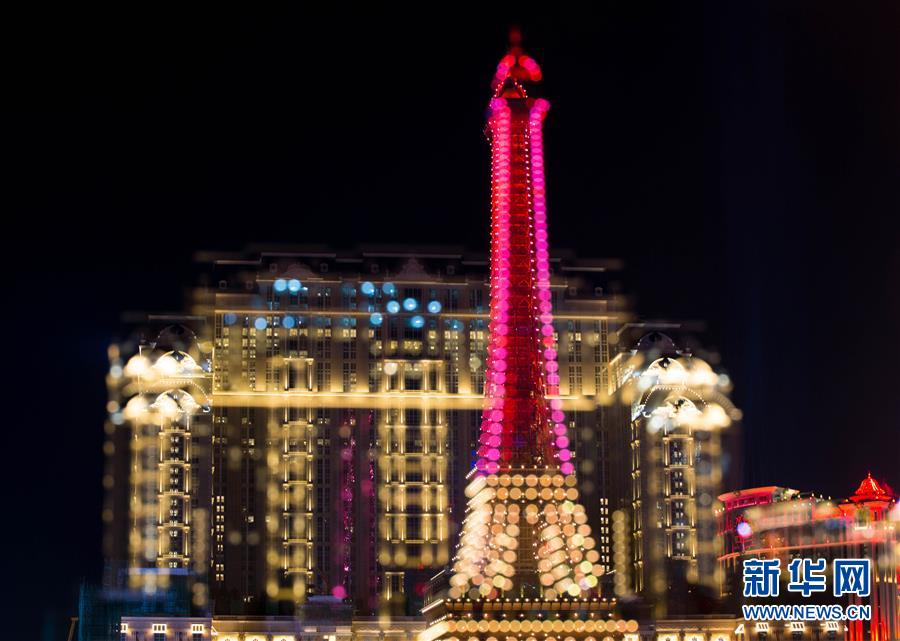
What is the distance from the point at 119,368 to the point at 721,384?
53792mm

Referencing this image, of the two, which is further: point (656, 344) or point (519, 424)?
point (656, 344)

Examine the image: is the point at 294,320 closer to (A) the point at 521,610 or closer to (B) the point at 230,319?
(B) the point at 230,319

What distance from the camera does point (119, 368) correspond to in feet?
517

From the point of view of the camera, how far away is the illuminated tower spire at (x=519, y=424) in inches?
4097

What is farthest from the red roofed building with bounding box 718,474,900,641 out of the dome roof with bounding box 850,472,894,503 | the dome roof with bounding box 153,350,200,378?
the dome roof with bounding box 153,350,200,378

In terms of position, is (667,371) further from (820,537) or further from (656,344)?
(820,537)

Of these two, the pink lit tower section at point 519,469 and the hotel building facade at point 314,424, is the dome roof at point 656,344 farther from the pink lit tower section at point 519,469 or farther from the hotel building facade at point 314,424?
the pink lit tower section at point 519,469

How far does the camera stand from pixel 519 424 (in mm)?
108375

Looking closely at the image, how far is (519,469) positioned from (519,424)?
10.2ft

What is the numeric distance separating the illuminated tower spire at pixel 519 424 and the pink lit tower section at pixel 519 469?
2.5 inches

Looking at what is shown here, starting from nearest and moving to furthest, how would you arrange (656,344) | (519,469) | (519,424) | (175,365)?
(519,469)
(519,424)
(175,365)
(656,344)

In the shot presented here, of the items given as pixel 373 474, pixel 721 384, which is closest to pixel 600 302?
pixel 721 384

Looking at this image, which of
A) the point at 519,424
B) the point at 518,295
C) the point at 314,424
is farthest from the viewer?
the point at 314,424

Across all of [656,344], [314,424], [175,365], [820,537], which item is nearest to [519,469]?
[820,537]
